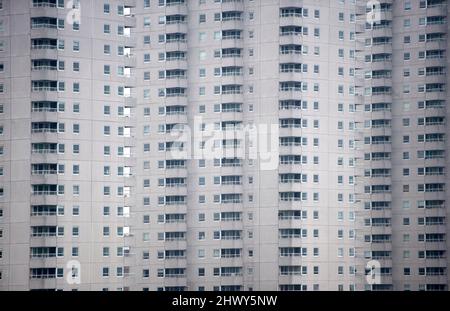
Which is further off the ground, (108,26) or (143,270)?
(108,26)

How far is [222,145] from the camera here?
62.5 metres

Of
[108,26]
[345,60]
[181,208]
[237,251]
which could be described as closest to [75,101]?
[108,26]

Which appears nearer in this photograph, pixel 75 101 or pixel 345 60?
pixel 75 101

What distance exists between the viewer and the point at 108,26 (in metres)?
58.3

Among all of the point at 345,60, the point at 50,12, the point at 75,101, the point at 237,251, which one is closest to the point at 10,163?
the point at 75,101

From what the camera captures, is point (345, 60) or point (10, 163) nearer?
point (10, 163)

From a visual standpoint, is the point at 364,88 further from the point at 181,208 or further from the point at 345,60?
the point at 181,208

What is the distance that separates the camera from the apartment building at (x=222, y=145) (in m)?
57.3

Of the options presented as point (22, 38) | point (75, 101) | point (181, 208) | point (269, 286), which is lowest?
point (269, 286)

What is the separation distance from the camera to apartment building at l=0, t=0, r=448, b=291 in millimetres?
57312

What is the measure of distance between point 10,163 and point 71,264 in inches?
282

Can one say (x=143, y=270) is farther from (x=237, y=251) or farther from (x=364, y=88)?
(x=364, y=88)

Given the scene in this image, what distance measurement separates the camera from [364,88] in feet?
210

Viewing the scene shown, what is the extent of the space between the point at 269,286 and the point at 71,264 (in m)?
12.7
